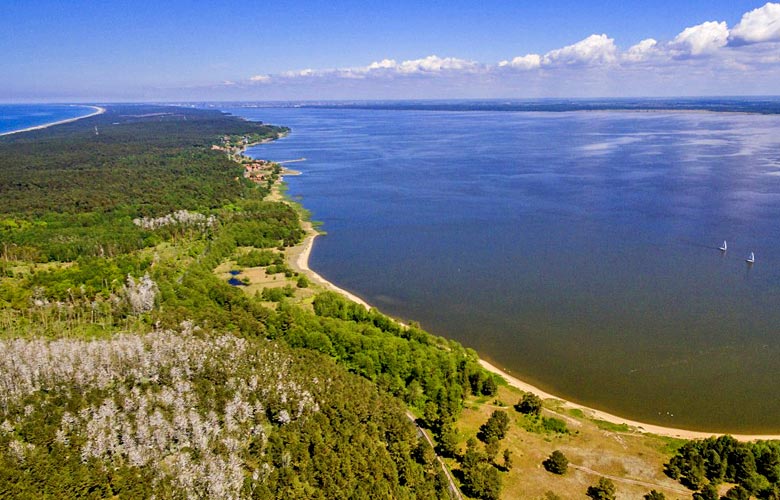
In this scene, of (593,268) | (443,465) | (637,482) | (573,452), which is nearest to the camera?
(637,482)

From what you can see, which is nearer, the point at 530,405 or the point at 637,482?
the point at 637,482

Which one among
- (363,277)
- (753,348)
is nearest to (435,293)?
(363,277)

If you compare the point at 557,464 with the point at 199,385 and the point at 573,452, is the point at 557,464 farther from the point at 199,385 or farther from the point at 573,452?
the point at 199,385

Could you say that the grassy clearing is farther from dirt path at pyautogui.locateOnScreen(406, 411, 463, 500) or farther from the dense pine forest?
the dense pine forest

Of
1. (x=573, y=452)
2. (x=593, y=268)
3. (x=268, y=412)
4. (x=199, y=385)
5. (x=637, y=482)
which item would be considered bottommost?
(x=637, y=482)

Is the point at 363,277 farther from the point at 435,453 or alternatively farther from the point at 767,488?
the point at 767,488

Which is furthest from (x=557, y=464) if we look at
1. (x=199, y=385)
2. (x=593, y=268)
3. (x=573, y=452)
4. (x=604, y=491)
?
(x=593, y=268)
